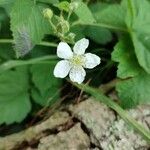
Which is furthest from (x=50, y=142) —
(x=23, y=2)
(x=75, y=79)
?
(x=23, y=2)

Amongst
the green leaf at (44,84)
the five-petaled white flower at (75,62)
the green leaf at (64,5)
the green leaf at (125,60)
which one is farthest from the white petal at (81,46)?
the green leaf at (44,84)

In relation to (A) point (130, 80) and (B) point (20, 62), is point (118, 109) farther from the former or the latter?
(B) point (20, 62)

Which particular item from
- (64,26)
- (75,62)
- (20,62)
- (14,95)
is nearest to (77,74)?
(75,62)

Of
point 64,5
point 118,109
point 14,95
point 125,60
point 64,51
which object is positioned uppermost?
point 64,5

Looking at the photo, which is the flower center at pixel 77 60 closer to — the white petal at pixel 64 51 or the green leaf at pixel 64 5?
the white petal at pixel 64 51

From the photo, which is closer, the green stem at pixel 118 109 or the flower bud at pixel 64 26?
the flower bud at pixel 64 26

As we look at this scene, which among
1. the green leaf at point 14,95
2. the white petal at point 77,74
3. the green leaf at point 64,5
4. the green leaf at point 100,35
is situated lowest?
the green leaf at point 14,95
